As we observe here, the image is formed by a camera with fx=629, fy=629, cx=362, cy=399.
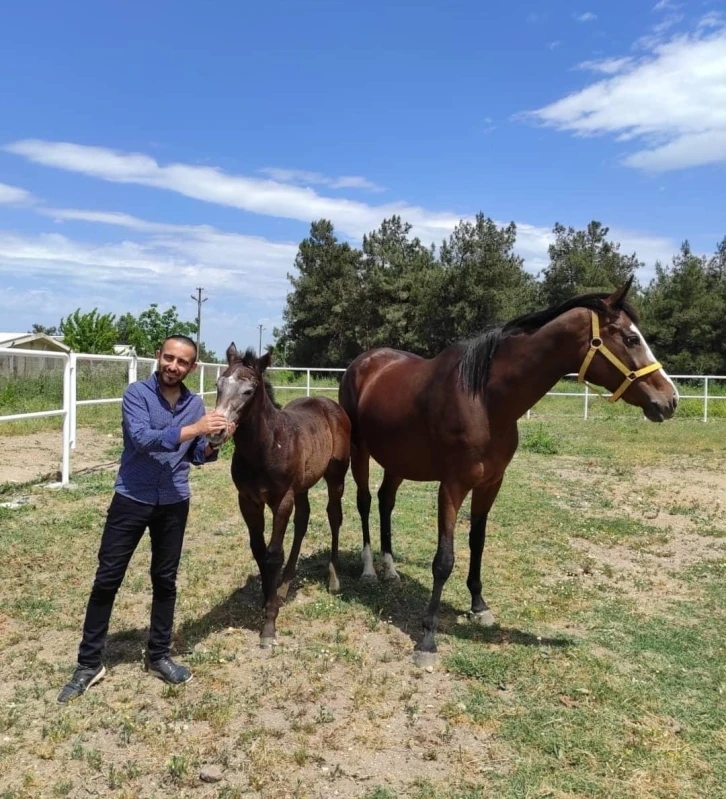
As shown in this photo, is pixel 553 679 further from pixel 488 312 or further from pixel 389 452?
pixel 488 312

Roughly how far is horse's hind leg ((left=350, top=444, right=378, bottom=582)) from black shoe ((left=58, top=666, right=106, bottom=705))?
2.26 meters

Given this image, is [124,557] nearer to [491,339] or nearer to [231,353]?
[231,353]

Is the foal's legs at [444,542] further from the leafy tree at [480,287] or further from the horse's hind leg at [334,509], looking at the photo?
the leafy tree at [480,287]

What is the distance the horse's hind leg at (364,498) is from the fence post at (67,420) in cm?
399

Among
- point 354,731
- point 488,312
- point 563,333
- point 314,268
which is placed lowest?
point 354,731

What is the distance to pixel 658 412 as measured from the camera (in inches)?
135

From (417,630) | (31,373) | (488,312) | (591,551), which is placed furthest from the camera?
(488,312)

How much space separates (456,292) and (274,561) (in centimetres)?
3170

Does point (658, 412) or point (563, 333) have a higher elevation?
point (563, 333)

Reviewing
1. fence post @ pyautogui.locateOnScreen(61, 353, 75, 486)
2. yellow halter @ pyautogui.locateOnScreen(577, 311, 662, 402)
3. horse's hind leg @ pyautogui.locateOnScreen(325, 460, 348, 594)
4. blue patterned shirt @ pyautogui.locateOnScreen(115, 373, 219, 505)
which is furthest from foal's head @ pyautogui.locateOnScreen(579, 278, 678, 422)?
fence post @ pyautogui.locateOnScreen(61, 353, 75, 486)

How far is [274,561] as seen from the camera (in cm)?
384

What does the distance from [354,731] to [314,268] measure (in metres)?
38.0

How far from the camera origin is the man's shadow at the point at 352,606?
3.80m

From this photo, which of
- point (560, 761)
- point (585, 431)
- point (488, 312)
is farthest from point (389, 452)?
point (488, 312)
